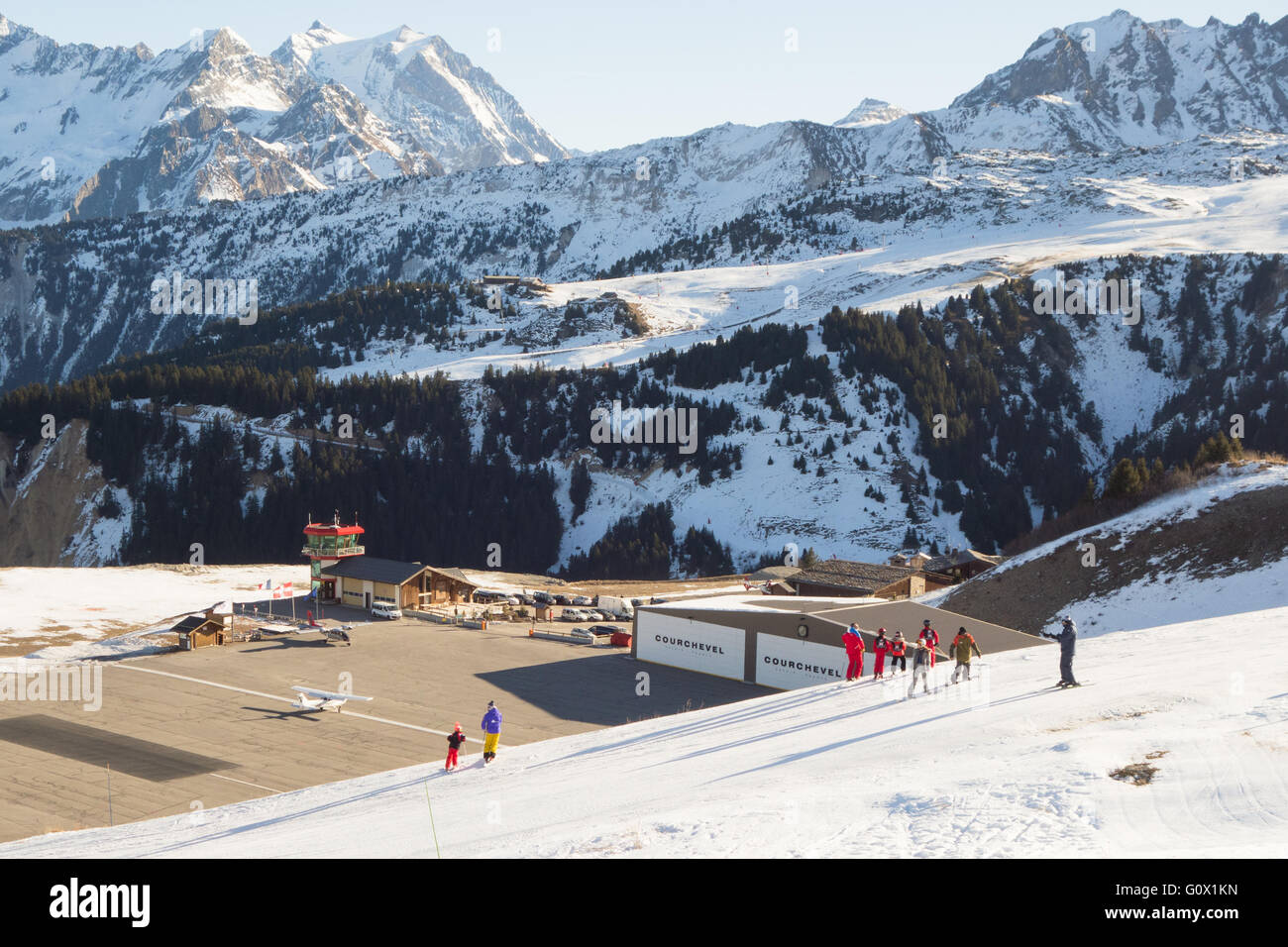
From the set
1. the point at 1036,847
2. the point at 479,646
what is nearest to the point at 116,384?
the point at 479,646

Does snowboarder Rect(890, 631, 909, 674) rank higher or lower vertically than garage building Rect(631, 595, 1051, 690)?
higher

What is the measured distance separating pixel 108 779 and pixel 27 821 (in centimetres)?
303

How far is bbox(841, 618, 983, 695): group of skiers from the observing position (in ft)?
99.3

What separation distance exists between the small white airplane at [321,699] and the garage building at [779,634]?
1612 centimetres

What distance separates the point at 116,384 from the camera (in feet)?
488

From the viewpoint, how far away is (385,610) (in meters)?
72.4

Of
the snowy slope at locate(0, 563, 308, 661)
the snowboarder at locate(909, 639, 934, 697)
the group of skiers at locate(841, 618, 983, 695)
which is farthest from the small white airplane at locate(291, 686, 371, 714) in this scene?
the snowboarder at locate(909, 639, 934, 697)

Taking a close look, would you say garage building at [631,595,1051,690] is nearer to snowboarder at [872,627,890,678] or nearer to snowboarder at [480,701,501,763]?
snowboarder at [872,627,890,678]

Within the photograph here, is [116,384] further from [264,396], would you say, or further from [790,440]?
[790,440]

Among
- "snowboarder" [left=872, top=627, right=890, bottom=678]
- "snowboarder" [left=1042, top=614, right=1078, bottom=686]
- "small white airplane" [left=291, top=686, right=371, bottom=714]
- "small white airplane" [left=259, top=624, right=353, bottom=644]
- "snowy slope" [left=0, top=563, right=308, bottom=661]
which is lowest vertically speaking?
"small white airplane" [left=291, top=686, right=371, bottom=714]

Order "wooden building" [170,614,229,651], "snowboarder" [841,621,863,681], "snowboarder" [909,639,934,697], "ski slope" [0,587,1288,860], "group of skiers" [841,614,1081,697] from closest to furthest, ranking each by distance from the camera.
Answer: "ski slope" [0,587,1288,860] → "group of skiers" [841,614,1081,697] → "snowboarder" [909,639,934,697] → "snowboarder" [841,621,863,681] → "wooden building" [170,614,229,651]

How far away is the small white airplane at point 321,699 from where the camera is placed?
45531 mm

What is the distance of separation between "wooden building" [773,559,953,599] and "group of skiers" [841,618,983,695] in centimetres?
3799

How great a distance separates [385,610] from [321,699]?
26.2 meters
